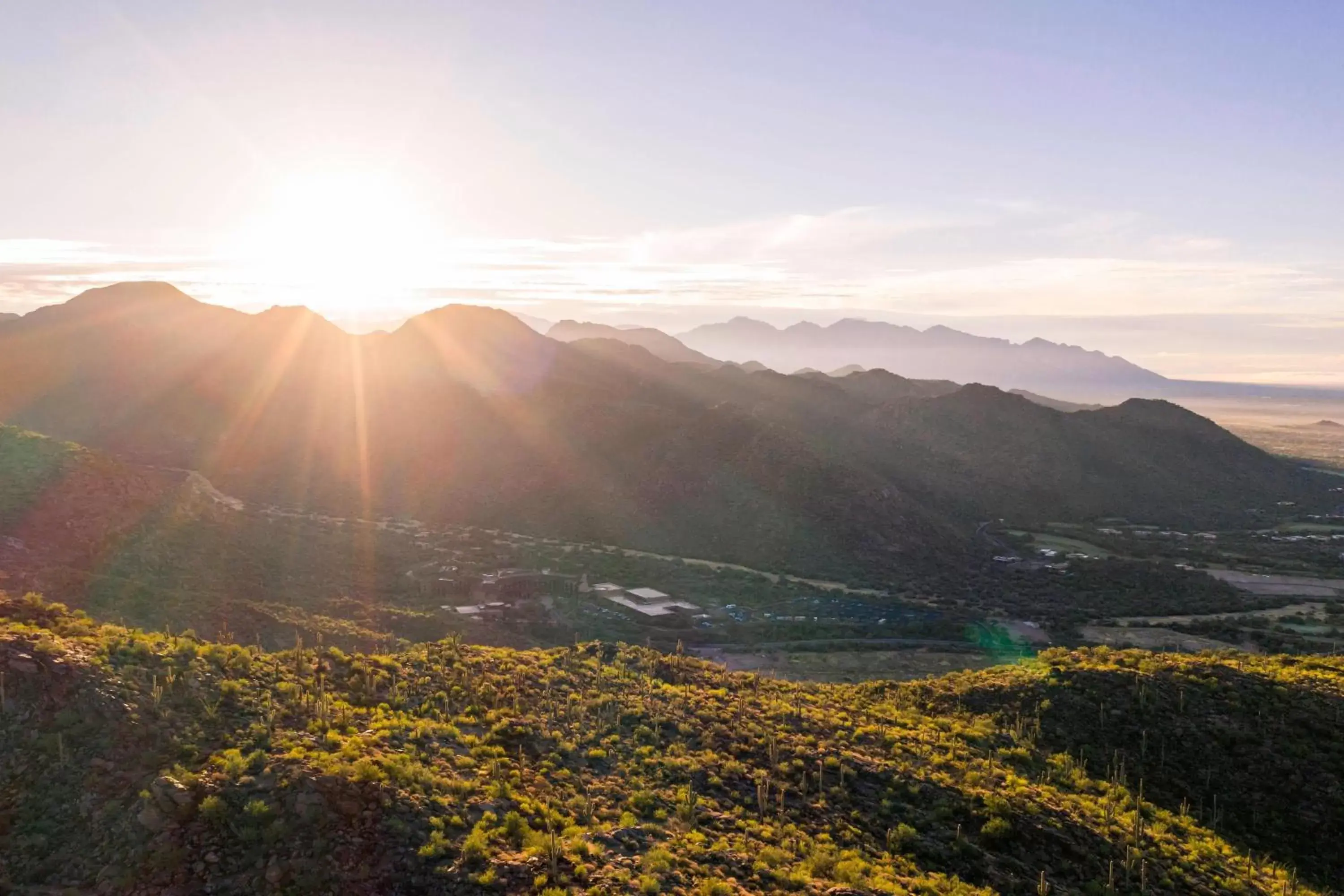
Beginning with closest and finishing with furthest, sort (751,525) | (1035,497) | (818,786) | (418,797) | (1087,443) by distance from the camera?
(418,797)
(818,786)
(751,525)
(1035,497)
(1087,443)

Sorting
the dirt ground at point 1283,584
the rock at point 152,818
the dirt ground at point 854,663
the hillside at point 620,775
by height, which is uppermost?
the rock at point 152,818

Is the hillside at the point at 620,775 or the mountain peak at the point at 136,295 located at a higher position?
the mountain peak at the point at 136,295

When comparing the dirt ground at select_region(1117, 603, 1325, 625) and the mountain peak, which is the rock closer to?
the dirt ground at select_region(1117, 603, 1325, 625)

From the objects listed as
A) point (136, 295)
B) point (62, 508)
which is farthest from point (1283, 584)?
point (136, 295)

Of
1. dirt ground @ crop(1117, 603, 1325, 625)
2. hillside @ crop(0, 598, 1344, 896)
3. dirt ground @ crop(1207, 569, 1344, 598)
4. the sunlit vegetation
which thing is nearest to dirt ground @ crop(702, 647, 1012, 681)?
hillside @ crop(0, 598, 1344, 896)

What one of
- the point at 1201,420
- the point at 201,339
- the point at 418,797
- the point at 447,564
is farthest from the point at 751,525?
the point at 1201,420

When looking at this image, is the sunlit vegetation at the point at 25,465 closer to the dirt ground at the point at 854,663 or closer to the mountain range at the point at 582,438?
the mountain range at the point at 582,438

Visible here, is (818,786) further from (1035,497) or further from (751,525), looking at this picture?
(1035,497)

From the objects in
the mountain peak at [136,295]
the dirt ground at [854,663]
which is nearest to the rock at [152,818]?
the dirt ground at [854,663]
